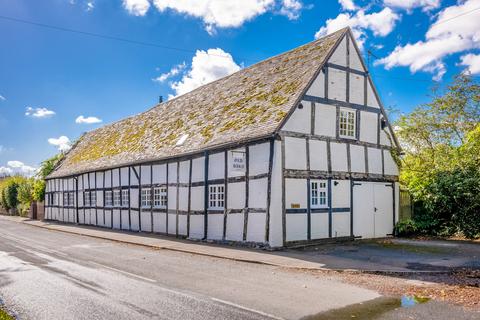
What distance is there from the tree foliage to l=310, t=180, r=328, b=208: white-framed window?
5618mm

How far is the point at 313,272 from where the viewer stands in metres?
10.6

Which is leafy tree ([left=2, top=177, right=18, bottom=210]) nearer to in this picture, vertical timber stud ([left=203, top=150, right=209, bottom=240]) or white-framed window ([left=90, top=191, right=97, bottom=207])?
white-framed window ([left=90, top=191, right=97, bottom=207])

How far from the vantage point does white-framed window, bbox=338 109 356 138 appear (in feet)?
57.1

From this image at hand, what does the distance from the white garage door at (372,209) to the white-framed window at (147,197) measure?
411 inches

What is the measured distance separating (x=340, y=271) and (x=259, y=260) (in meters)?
2.51

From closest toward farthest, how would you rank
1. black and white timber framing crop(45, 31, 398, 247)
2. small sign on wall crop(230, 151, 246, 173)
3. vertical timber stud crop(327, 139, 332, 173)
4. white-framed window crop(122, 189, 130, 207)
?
black and white timber framing crop(45, 31, 398, 247)
small sign on wall crop(230, 151, 246, 173)
vertical timber stud crop(327, 139, 332, 173)
white-framed window crop(122, 189, 130, 207)

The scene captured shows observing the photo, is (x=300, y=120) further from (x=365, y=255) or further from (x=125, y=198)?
(x=125, y=198)

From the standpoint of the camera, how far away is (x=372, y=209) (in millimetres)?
17969

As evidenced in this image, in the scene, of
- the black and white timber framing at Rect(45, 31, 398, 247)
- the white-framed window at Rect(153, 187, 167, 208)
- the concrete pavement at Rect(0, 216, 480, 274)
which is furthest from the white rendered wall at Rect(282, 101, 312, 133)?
the white-framed window at Rect(153, 187, 167, 208)

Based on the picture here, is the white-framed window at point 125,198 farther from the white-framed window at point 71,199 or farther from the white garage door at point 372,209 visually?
the white garage door at point 372,209

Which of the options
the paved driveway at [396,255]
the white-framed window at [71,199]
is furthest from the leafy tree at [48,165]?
the paved driveway at [396,255]

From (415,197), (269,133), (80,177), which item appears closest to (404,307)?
(269,133)

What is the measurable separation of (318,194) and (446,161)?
724cm

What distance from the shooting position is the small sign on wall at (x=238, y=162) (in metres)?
15.0
